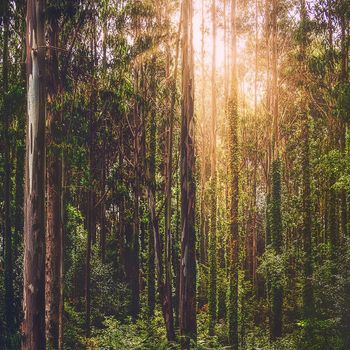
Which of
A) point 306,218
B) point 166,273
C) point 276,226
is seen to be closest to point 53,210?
point 166,273

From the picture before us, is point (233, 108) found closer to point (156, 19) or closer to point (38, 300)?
point (156, 19)

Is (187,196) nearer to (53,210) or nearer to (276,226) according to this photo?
(53,210)

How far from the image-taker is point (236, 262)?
1475cm

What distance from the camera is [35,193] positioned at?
8.13m

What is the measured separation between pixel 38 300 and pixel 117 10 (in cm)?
994

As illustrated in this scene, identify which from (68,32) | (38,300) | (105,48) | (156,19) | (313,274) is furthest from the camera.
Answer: (156,19)

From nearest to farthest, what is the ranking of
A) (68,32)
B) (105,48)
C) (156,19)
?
(68,32) < (105,48) < (156,19)

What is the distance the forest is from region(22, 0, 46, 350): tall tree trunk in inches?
0.9

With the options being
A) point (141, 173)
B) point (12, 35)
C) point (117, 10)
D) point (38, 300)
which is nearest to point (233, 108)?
point (141, 173)

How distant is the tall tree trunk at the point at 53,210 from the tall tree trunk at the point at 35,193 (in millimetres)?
2490

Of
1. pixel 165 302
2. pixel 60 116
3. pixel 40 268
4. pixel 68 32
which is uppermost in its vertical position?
pixel 68 32

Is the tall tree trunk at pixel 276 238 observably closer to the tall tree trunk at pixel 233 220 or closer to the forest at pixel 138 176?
the forest at pixel 138 176

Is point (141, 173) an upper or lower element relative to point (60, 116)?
lower

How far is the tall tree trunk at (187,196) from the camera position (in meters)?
12.7
